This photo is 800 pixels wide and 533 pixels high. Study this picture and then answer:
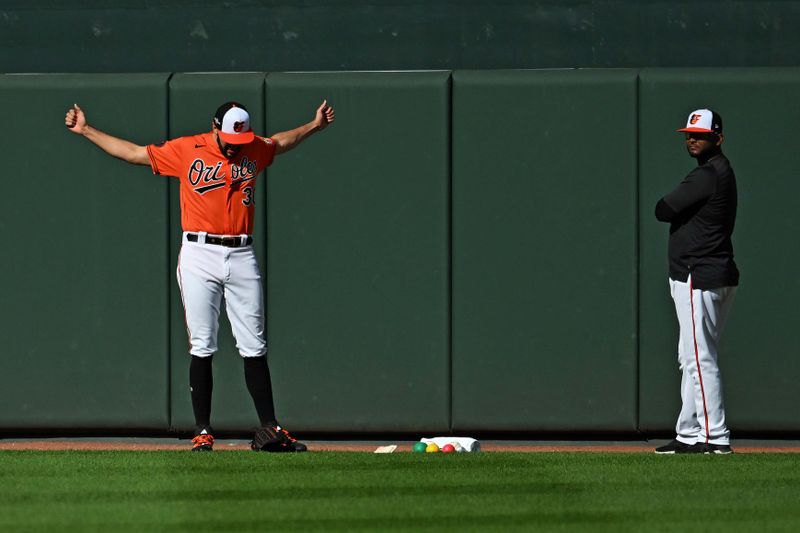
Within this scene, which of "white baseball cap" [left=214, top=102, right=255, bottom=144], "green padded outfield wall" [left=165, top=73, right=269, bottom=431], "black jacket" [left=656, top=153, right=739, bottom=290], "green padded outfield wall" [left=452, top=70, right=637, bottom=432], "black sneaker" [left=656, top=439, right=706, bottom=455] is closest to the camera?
"white baseball cap" [left=214, top=102, right=255, bottom=144]

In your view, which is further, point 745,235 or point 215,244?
point 745,235

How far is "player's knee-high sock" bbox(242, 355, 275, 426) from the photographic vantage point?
7.69 metres

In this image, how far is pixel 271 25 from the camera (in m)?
9.43

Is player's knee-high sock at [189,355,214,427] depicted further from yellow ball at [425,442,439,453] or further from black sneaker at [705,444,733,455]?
black sneaker at [705,444,733,455]

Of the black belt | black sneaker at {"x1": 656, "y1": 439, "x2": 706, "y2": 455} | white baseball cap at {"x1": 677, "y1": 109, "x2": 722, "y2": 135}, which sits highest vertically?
white baseball cap at {"x1": 677, "y1": 109, "x2": 722, "y2": 135}

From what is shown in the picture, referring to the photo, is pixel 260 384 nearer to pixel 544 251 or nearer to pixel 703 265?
pixel 544 251

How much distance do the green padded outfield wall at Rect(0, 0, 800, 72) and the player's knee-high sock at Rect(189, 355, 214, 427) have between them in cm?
243

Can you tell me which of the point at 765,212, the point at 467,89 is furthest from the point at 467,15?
the point at 765,212

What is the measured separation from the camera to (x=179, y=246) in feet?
29.9

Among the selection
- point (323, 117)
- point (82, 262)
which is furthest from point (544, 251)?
point (82, 262)

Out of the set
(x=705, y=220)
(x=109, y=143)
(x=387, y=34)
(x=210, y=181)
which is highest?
(x=387, y=34)

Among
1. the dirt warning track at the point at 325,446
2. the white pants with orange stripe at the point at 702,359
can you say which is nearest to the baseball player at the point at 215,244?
the dirt warning track at the point at 325,446

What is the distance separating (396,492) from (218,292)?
1.80 m

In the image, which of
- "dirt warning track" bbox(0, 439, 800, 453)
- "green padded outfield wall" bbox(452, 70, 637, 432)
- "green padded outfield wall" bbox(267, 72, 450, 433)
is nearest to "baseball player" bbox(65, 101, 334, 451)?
"dirt warning track" bbox(0, 439, 800, 453)
